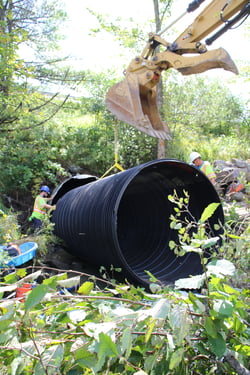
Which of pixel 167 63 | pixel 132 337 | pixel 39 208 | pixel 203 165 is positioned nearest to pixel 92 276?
pixel 132 337

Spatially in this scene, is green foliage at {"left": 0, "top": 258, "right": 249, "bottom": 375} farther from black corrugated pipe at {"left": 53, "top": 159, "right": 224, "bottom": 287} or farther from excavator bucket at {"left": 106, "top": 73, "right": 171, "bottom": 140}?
excavator bucket at {"left": 106, "top": 73, "right": 171, "bottom": 140}

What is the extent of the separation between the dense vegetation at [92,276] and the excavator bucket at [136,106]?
5.52ft

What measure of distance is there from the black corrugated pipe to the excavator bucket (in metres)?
0.89

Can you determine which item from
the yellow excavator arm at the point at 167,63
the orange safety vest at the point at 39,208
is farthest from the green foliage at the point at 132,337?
the orange safety vest at the point at 39,208

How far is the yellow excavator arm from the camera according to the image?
566 centimetres

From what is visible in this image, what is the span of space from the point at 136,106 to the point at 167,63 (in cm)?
100

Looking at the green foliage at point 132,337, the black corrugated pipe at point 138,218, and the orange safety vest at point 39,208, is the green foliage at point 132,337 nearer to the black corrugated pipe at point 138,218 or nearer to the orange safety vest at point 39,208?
the black corrugated pipe at point 138,218

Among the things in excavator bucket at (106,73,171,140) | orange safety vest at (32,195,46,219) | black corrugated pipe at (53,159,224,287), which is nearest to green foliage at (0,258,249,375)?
black corrugated pipe at (53,159,224,287)

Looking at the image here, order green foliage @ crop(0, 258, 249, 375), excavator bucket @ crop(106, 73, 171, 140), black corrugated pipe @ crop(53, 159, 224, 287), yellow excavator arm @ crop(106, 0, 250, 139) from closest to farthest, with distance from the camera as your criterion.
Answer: green foliage @ crop(0, 258, 249, 375) → black corrugated pipe @ crop(53, 159, 224, 287) → yellow excavator arm @ crop(106, 0, 250, 139) → excavator bucket @ crop(106, 73, 171, 140)

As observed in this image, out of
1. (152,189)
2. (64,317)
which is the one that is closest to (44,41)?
(152,189)

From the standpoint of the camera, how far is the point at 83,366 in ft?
3.39

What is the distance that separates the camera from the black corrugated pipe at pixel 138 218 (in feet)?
15.2

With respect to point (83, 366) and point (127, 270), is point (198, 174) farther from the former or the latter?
point (83, 366)

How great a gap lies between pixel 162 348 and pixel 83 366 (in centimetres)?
25
